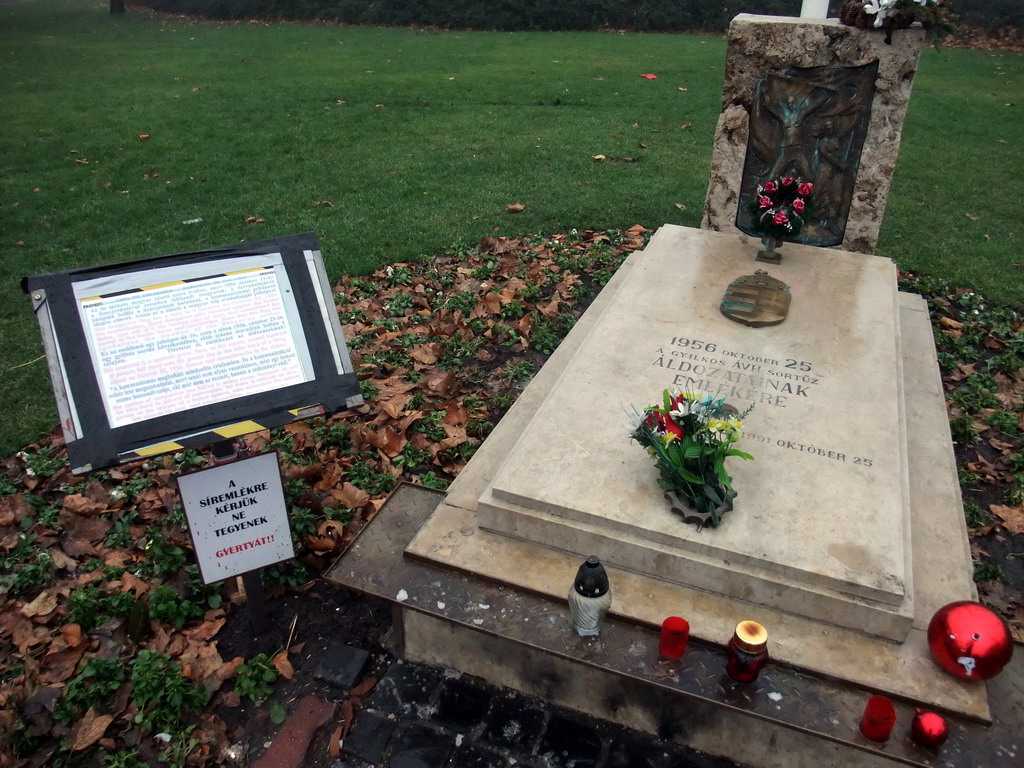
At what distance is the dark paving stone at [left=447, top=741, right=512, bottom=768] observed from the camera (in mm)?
2990

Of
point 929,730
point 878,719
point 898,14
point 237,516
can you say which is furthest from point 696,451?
point 898,14

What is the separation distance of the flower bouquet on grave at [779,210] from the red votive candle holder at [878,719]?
3459 mm

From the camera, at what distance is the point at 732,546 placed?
3.14m

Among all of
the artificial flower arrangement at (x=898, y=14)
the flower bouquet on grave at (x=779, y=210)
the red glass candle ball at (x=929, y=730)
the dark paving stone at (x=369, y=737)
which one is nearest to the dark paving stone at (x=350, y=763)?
the dark paving stone at (x=369, y=737)

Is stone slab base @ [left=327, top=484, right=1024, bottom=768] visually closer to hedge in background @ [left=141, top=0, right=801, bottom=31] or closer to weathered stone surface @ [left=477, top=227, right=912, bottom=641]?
weathered stone surface @ [left=477, top=227, right=912, bottom=641]

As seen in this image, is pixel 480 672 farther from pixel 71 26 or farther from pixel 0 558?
pixel 71 26

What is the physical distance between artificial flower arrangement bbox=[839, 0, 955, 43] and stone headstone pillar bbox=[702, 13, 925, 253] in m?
0.06

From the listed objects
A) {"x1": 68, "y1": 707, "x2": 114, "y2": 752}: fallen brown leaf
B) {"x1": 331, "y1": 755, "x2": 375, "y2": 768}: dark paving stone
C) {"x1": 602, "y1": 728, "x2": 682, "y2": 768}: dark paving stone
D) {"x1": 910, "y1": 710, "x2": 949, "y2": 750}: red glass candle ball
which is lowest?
{"x1": 331, "y1": 755, "x2": 375, "y2": 768}: dark paving stone

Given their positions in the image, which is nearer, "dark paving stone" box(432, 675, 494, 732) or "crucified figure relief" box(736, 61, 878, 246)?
"dark paving stone" box(432, 675, 494, 732)

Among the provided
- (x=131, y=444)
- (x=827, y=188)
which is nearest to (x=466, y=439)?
(x=131, y=444)

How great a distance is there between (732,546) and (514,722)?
1.12 metres

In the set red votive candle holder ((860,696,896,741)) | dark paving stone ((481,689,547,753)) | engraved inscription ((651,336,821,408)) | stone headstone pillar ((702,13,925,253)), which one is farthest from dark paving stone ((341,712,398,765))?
stone headstone pillar ((702,13,925,253))

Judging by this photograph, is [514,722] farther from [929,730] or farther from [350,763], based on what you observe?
[929,730]

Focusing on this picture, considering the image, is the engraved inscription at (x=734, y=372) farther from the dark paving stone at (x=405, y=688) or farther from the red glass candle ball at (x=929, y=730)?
the dark paving stone at (x=405, y=688)
